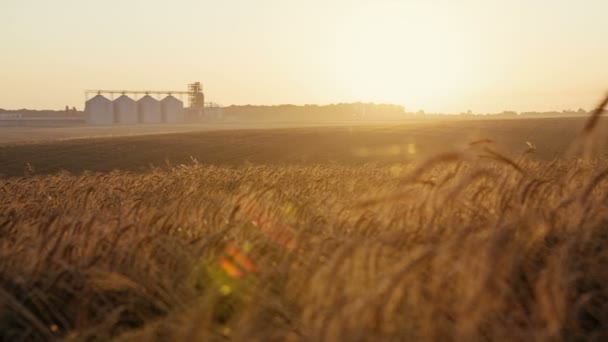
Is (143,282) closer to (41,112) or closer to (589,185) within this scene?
(589,185)

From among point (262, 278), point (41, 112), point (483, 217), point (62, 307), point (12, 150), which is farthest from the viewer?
point (41, 112)

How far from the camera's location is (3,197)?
29.8 ft

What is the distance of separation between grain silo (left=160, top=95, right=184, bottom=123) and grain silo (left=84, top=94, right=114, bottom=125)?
29.8 feet

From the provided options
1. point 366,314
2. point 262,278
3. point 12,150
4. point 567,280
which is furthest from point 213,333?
point 12,150

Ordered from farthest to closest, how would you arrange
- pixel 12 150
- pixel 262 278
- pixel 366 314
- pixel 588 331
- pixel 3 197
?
pixel 12 150 < pixel 3 197 < pixel 262 278 < pixel 588 331 < pixel 366 314

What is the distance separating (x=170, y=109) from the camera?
12231 centimetres

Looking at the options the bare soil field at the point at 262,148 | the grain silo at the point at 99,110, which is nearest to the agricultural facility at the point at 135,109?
the grain silo at the point at 99,110

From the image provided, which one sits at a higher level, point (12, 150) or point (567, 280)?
point (567, 280)

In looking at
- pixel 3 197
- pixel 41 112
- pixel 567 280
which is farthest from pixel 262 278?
pixel 41 112

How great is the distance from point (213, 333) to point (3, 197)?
750 centimetres

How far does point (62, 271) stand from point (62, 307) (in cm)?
17

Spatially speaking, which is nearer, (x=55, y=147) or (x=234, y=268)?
(x=234, y=268)

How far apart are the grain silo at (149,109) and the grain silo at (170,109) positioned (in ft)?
2.94

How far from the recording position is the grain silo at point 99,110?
11894 cm
